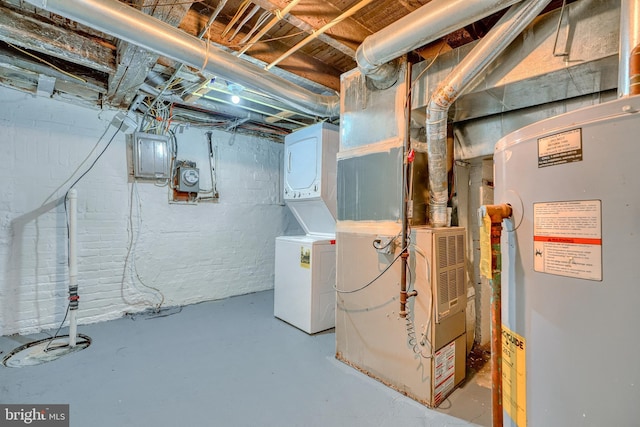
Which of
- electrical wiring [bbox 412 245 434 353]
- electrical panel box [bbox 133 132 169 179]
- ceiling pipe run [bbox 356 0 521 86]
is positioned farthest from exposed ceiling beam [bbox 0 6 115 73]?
electrical wiring [bbox 412 245 434 353]

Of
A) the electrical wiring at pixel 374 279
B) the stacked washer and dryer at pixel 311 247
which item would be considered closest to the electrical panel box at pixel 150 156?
the stacked washer and dryer at pixel 311 247

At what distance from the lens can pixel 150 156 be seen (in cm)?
339

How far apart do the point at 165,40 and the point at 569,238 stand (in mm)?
2085

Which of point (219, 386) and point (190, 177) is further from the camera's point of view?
point (190, 177)

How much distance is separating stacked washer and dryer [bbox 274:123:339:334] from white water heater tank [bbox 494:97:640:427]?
2.11 m

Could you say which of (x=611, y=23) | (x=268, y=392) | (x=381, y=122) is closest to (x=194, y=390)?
(x=268, y=392)

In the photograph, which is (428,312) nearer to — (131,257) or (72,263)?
(72,263)

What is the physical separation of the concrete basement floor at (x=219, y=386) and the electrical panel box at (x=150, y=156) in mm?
1747

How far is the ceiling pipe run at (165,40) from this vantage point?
1443mm

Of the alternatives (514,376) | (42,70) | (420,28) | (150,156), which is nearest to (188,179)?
(150,156)

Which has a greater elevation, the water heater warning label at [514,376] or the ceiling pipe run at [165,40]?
the ceiling pipe run at [165,40]

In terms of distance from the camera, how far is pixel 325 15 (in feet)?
6.22

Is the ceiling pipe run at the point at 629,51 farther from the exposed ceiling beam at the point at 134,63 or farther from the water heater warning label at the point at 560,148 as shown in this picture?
the exposed ceiling beam at the point at 134,63

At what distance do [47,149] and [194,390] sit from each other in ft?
9.19
